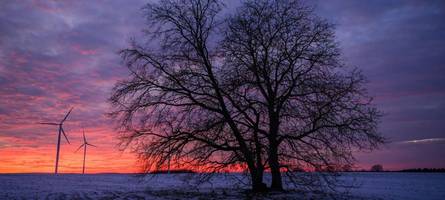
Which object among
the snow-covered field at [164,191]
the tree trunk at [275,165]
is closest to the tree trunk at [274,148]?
the tree trunk at [275,165]

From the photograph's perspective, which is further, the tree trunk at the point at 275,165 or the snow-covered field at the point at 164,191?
the snow-covered field at the point at 164,191

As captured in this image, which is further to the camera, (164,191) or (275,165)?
(164,191)

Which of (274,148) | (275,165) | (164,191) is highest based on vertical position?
(274,148)

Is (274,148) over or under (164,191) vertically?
over

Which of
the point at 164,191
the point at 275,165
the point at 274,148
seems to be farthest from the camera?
the point at 164,191

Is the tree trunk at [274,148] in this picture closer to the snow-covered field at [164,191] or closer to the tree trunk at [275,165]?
the tree trunk at [275,165]

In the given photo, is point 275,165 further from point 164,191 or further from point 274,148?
point 164,191

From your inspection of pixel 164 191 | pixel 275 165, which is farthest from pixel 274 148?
pixel 164 191

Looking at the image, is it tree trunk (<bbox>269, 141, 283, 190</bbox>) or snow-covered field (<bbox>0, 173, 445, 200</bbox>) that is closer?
tree trunk (<bbox>269, 141, 283, 190</bbox>)

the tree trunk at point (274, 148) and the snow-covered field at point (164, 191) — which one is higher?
the tree trunk at point (274, 148)

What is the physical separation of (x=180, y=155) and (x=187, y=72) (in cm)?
492

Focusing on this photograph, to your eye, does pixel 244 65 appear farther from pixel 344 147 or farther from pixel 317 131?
pixel 344 147

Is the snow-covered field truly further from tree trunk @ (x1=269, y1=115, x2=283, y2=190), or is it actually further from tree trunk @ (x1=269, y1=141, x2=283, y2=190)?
tree trunk @ (x1=269, y1=115, x2=283, y2=190)

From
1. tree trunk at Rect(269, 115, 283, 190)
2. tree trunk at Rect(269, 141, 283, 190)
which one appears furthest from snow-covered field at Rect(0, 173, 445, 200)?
tree trunk at Rect(269, 115, 283, 190)
